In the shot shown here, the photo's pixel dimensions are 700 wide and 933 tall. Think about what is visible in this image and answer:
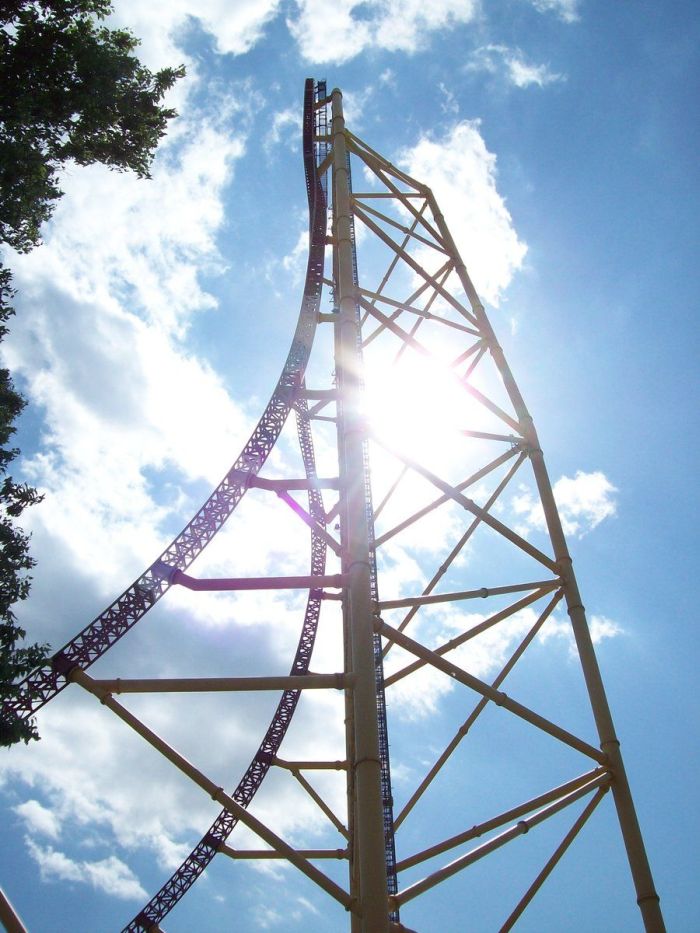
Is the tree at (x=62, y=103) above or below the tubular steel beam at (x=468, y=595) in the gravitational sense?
above

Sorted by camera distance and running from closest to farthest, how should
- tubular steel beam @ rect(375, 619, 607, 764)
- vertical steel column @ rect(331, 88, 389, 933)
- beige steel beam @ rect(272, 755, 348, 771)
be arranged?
1. vertical steel column @ rect(331, 88, 389, 933)
2. tubular steel beam @ rect(375, 619, 607, 764)
3. beige steel beam @ rect(272, 755, 348, 771)

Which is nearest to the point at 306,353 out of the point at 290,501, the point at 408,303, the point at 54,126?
the point at 408,303

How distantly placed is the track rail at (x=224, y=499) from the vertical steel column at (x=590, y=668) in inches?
127

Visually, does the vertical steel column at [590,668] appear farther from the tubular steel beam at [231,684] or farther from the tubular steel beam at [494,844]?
the tubular steel beam at [231,684]

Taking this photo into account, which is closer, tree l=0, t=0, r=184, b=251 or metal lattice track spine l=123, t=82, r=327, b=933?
tree l=0, t=0, r=184, b=251

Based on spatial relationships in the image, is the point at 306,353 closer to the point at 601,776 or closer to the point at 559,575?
the point at 559,575

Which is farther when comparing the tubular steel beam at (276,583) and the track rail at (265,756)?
the track rail at (265,756)

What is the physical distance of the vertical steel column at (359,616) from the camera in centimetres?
468

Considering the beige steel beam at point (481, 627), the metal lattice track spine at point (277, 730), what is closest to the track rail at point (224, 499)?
the metal lattice track spine at point (277, 730)

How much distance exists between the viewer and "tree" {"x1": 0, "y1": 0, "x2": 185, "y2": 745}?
233 inches

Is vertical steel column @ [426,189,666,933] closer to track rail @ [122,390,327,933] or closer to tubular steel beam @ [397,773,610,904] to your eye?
tubular steel beam @ [397,773,610,904]

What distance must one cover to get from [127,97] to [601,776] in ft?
28.6

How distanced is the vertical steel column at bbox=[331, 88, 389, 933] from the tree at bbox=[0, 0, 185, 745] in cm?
258

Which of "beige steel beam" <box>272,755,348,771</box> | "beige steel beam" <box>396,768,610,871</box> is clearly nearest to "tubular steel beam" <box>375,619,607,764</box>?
"beige steel beam" <box>396,768,610,871</box>
